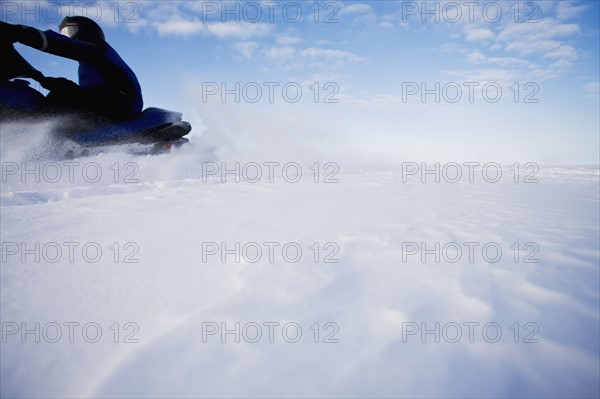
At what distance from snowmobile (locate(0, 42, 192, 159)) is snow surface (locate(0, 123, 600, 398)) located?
2.01 m

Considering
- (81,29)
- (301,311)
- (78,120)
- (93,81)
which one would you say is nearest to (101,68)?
(93,81)

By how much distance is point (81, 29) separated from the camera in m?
2.93

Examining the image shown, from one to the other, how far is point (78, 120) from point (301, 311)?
398 centimetres

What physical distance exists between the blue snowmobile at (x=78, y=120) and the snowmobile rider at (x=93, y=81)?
28 millimetres

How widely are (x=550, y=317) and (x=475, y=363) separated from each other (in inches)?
15.2

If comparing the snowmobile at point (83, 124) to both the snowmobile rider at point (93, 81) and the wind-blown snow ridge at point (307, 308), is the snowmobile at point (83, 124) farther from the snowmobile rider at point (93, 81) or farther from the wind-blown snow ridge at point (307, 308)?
the wind-blown snow ridge at point (307, 308)

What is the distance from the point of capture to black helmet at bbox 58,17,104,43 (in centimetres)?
293

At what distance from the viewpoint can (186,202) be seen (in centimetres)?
228

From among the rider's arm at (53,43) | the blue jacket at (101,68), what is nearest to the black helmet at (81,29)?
the blue jacket at (101,68)

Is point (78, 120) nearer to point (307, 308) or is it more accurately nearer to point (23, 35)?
point (23, 35)

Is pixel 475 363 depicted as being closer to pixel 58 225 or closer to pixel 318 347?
pixel 318 347

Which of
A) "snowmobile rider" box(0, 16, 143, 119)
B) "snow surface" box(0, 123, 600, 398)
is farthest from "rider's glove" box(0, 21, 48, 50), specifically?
"snow surface" box(0, 123, 600, 398)

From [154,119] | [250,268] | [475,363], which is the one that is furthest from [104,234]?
[154,119]

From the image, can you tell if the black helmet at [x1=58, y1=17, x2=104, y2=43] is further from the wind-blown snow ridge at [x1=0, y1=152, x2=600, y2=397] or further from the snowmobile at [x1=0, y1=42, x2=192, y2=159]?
the wind-blown snow ridge at [x1=0, y1=152, x2=600, y2=397]
